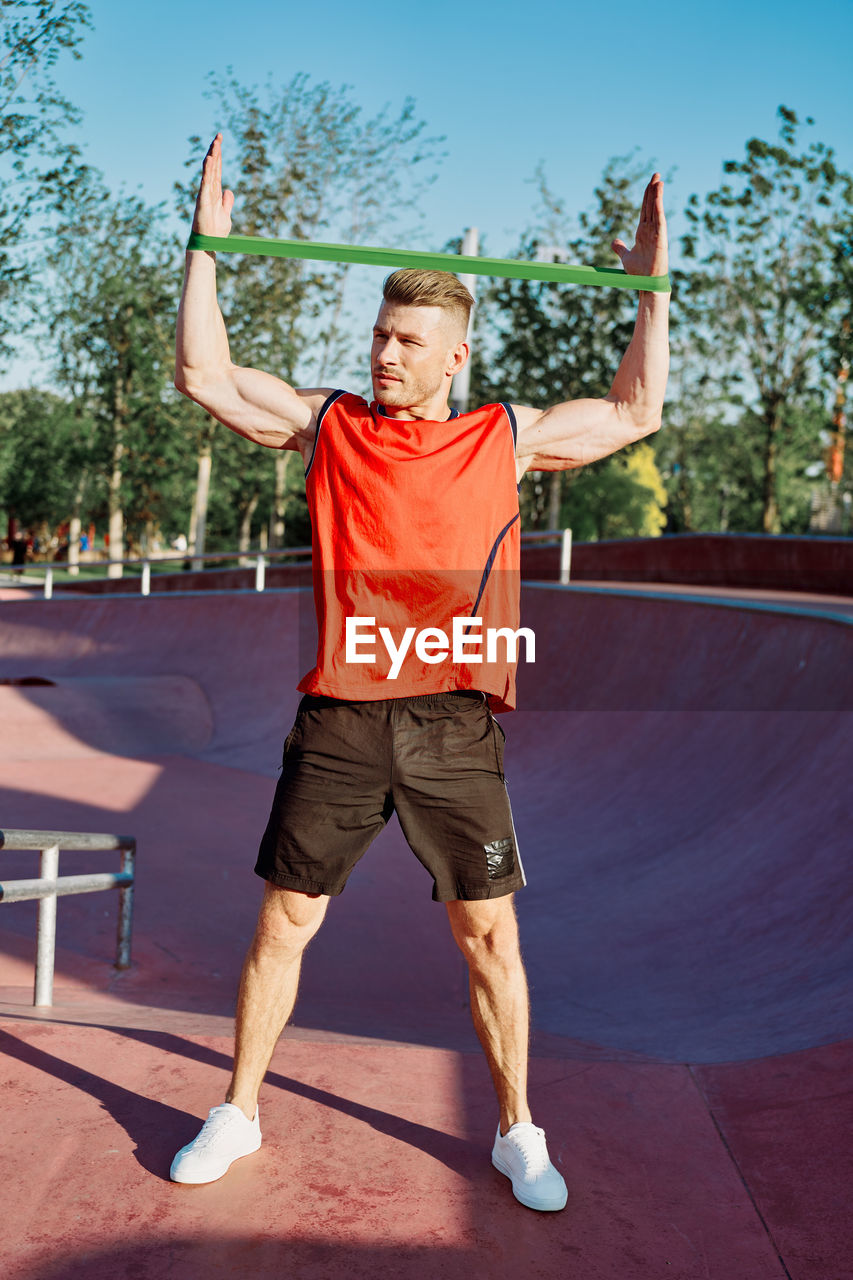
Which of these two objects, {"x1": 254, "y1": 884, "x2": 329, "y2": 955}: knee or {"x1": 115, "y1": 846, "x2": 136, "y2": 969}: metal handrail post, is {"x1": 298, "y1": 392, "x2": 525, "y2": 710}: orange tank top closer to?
{"x1": 254, "y1": 884, "x2": 329, "y2": 955}: knee

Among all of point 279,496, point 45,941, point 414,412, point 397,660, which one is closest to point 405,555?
point 397,660

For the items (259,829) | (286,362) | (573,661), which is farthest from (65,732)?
(286,362)

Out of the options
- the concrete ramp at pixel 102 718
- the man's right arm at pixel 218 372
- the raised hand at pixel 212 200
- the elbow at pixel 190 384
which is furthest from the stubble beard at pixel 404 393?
the concrete ramp at pixel 102 718

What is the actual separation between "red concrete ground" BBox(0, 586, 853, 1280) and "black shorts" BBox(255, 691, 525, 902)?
0.72 metres

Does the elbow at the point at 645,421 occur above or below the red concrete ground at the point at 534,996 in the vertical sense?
above

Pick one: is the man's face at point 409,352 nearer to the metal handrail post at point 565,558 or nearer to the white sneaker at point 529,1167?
the white sneaker at point 529,1167

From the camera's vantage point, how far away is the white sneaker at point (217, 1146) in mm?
2451

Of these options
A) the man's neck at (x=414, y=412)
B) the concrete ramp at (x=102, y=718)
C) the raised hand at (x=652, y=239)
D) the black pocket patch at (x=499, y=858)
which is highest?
the raised hand at (x=652, y=239)

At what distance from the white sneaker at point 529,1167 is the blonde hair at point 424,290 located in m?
2.02

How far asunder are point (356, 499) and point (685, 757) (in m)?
6.17

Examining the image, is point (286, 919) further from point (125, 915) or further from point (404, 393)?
point (125, 915)

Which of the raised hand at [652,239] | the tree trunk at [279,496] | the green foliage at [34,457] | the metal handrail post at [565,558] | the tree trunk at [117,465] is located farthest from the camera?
the green foliage at [34,457]

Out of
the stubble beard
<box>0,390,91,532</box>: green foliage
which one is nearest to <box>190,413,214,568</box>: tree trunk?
<box>0,390,91,532</box>: green foliage

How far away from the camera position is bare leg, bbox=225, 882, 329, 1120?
2.61 m
